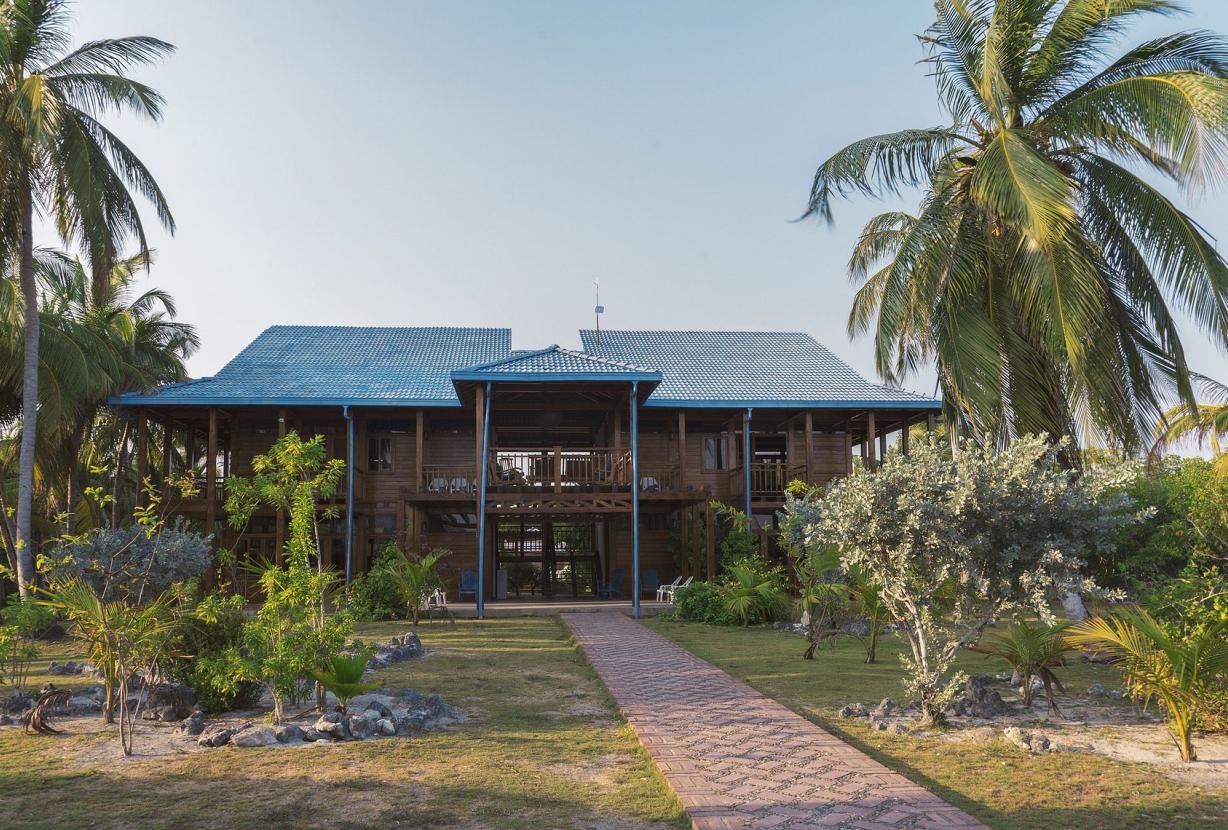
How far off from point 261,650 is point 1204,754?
6.63 metres

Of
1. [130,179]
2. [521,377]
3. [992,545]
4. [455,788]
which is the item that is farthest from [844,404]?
[455,788]

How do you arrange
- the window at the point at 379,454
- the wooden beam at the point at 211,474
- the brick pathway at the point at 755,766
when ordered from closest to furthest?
the brick pathway at the point at 755,766 < the wooden beam at the point at 211,474 < the window at the point at 379,454

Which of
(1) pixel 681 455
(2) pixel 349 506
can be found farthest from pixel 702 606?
(2) pixel 349 506

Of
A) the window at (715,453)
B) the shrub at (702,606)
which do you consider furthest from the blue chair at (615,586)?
the shrub at (702,606)

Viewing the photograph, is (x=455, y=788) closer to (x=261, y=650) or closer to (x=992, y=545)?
(x=261, y=650)

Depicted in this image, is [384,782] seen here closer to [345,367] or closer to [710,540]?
[710,540]

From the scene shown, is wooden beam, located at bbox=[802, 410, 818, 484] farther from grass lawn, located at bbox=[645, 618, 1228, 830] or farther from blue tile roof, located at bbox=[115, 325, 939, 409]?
grass lawn, located at bbox=[645, 618, 1228, 830]

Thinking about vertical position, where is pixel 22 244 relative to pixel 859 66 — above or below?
below

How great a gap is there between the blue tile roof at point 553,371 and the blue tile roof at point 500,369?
2 cm

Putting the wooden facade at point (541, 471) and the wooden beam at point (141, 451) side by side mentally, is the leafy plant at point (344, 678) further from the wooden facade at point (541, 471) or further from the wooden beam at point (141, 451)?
the wooden beam at point (141, 451)

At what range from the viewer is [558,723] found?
698 cm

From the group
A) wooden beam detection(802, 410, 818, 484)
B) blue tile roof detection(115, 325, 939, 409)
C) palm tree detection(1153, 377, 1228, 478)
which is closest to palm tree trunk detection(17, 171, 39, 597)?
blue tile roof detection(115, 325, 939, 409)

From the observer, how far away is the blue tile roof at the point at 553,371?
52.6 feet

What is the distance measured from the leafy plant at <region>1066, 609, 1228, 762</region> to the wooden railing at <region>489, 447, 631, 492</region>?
11906 mm
